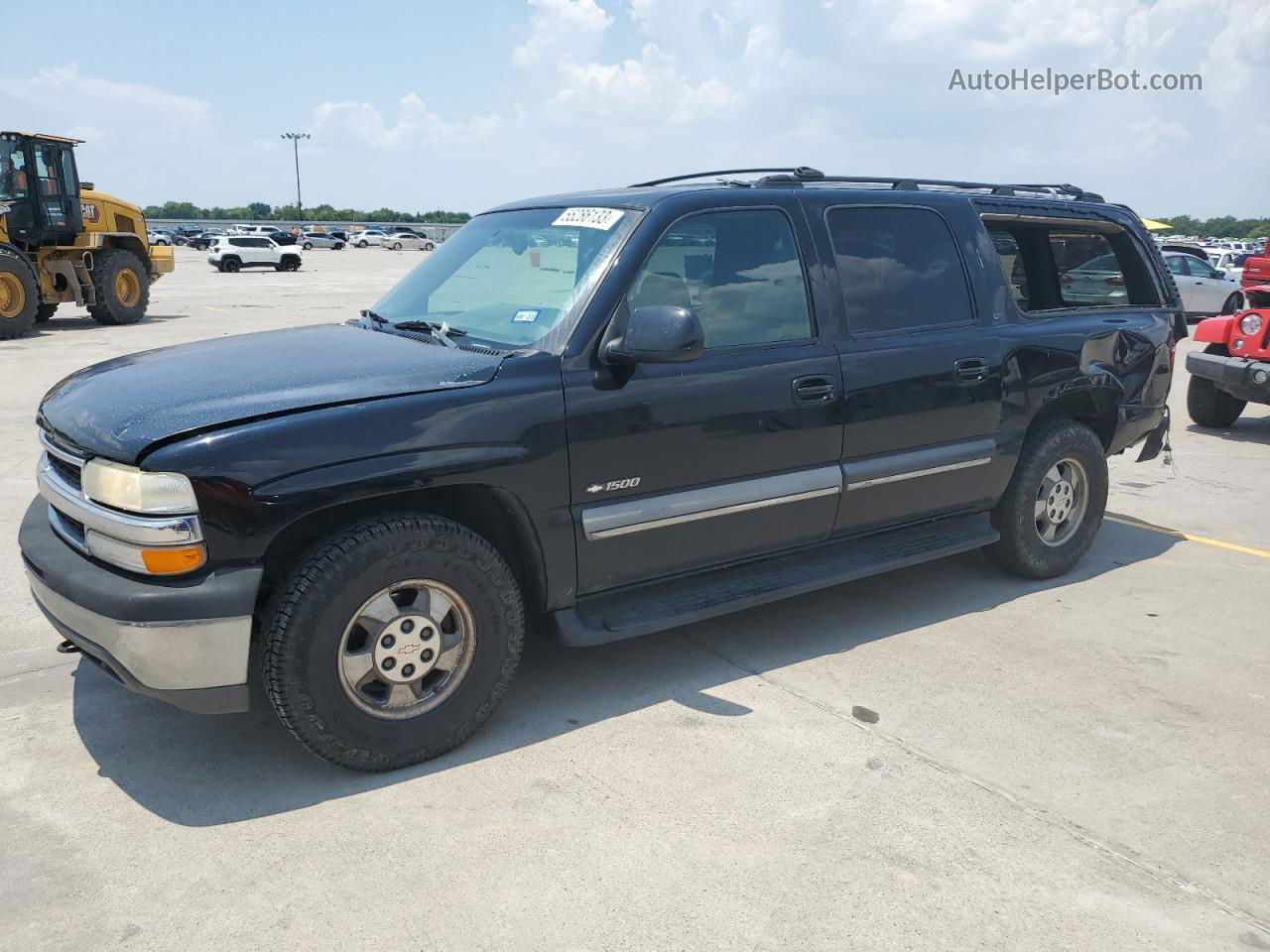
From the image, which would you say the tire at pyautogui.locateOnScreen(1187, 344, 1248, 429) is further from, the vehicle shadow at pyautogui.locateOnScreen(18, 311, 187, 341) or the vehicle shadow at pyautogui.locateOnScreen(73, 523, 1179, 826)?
the vehicle shadow at pyautogui.locateOnScreen(18, 311, 187, 341)

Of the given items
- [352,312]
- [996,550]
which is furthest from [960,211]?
[352,312]

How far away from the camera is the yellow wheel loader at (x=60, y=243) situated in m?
15.4

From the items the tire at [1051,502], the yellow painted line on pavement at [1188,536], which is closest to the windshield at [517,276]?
the tire at [1051,502]

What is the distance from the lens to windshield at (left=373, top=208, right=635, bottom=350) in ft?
12.1

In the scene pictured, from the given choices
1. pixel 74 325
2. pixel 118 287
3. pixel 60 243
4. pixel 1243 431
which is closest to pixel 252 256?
pixel 74 325

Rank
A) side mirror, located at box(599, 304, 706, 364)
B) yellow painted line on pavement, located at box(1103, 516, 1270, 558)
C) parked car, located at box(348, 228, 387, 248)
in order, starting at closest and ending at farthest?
1. side mirror, located at box(599, 304, 706, 364)
2. yellow painted line on pavement, located at box(1103, 516, 1270, 558)
3. parked car, located at box(348, 228, 387, 248)

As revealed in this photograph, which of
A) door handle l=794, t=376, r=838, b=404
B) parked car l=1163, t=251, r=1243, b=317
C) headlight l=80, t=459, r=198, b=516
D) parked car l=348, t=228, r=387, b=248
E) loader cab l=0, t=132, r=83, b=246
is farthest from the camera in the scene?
parked car l=348, t=228, r=387, b=248

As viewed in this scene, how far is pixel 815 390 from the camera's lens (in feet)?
13.3

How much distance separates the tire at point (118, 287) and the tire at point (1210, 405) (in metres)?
16.3

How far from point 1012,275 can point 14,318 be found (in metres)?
15.2

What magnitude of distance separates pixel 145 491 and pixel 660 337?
1.64 metres

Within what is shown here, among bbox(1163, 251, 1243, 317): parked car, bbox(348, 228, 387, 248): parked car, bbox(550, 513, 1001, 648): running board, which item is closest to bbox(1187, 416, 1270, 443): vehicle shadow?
bbox(550, 513, 1001, 648): running board

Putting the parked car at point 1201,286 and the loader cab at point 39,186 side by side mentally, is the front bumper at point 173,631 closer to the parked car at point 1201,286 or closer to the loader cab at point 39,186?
the loader cab at point 39,186

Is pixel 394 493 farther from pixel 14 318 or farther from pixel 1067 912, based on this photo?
pixel 14 318
